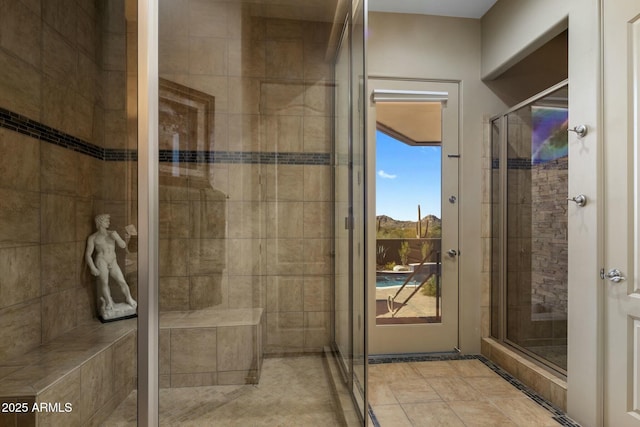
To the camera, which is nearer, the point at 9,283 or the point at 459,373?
the point at 9,283

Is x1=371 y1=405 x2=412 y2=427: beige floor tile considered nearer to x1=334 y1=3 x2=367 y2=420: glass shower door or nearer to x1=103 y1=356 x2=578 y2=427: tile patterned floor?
x1=103 y1=356 x2=578 y2=427: tile patterned floor

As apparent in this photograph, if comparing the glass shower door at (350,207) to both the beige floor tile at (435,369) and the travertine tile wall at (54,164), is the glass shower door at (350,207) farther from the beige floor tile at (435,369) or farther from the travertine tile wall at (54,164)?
the travertine tile wall at (54,164)

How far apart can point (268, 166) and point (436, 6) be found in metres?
1.98

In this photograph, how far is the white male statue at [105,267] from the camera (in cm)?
170

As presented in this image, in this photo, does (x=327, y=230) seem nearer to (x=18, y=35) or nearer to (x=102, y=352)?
(x=102, y=352)

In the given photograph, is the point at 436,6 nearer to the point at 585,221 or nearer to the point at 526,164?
the point at 526,164

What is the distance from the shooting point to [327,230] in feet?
6.18

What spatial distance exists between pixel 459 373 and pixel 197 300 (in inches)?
76.8

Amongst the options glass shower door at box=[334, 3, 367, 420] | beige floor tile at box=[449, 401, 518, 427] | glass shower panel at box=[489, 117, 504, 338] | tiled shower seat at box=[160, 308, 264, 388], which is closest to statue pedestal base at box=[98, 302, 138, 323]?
tiled shower seat at box=[160, 308, 264, 388]

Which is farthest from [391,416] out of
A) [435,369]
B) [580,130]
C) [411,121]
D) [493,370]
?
[411,121]

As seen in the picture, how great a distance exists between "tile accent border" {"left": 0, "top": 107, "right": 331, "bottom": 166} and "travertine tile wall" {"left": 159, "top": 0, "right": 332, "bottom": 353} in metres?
0.03

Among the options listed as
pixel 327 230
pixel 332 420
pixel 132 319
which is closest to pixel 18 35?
pixel 132 319

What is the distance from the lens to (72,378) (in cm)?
137

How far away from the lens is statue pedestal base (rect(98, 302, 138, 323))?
171 cm
